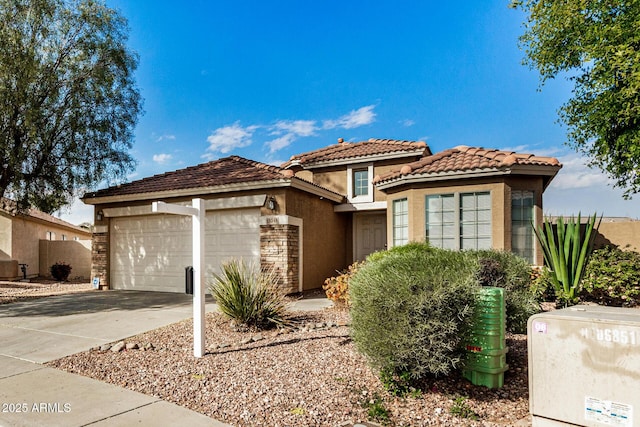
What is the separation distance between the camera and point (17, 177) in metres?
11.2

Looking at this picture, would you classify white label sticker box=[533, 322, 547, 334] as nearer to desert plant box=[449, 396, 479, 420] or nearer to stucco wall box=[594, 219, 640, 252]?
desert plant box=[449, 396, 479, 420]

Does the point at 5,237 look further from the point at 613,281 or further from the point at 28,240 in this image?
the point at 613,281

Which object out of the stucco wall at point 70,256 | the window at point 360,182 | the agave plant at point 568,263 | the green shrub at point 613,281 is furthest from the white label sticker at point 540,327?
the stucco wall at point 70,256

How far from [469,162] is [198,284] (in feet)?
25.9

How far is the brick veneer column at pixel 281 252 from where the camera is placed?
10562mm

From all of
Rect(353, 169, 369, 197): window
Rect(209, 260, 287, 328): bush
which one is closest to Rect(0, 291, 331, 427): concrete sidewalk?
A: Rect(209, 260, 287, 328): bush

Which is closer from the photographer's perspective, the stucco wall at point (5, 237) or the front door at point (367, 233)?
the front door at point (367, 233)

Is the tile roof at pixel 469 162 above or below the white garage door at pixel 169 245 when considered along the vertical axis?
above

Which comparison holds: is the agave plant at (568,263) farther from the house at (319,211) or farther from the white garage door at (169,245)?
the white garage door at (169,245)

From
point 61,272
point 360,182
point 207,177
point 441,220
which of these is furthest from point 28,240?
point 441,220

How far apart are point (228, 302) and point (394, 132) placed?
11.9 meters

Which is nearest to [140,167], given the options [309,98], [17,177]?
[17,177]

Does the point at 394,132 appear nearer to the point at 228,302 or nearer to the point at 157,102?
the point at 157,102

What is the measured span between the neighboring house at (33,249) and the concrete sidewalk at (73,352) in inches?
336
